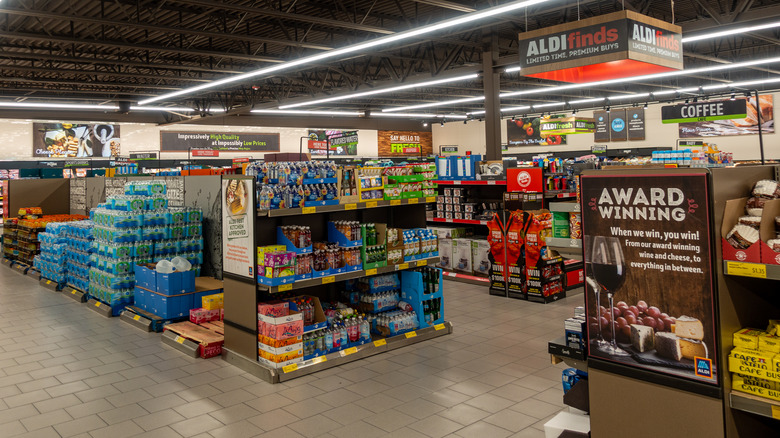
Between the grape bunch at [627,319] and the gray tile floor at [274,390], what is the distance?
1881mm

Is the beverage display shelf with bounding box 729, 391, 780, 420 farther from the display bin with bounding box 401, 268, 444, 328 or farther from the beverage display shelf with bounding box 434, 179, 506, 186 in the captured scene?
the beverage display shelf with bounding box 434, 179, 506, 186

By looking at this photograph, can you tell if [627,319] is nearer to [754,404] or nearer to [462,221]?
[754,404]

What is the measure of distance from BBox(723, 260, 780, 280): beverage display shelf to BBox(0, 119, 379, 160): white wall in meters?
23.9

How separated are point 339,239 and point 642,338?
13.0 feet

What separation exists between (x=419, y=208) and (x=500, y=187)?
424 centimetres

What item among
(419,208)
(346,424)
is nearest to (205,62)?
(419,208)

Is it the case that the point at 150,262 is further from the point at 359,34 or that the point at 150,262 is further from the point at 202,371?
the point at 359,34

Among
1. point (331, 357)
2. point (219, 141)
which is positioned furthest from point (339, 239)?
point (219, 141)

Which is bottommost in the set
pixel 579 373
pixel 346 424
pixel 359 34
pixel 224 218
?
pixel 346 424

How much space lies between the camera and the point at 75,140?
21844 mm

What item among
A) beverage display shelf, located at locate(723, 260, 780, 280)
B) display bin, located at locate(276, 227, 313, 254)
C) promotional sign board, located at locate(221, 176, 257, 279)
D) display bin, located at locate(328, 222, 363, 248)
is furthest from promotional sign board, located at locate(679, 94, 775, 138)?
beverage display shelf, located at locate(723, 260, 780, 280)

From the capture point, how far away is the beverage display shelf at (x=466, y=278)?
30.8 feet

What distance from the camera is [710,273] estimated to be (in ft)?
6.63

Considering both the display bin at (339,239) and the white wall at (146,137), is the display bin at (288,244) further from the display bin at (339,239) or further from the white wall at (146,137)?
the white wall at (146,137)
